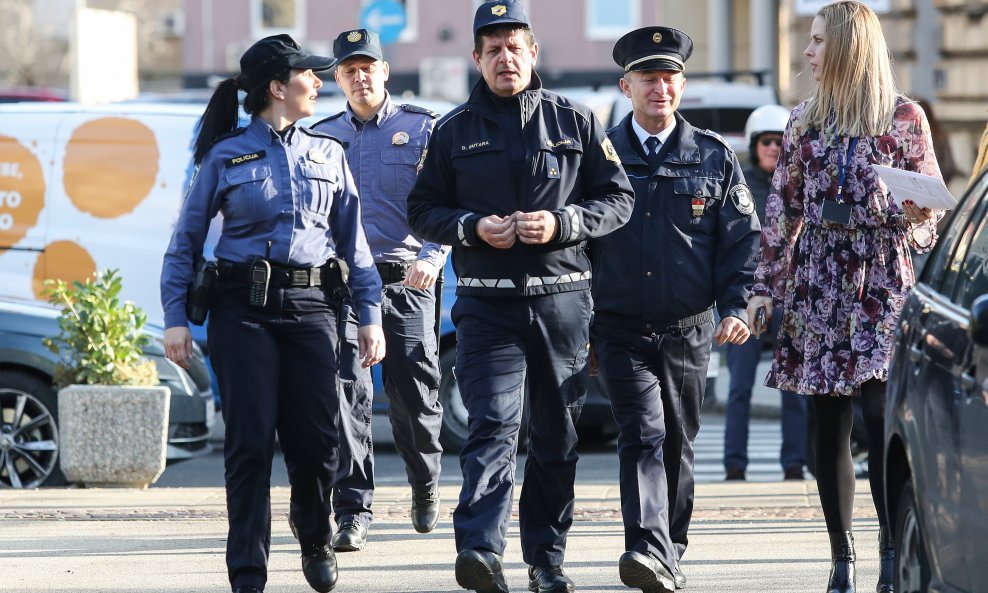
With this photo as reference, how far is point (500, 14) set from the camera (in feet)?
18.9

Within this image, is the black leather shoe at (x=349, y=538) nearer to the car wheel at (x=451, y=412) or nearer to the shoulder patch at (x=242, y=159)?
the shoulder patch at (x=242, y=159)

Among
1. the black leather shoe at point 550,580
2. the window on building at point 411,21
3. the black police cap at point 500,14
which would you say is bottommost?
the black leather shoe at point 550,580

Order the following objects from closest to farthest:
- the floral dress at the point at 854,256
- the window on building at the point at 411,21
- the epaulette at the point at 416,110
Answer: the floral dress at the point at 854,256 < the epaulette at the point at 416,110 < the window on building at the point at 411,21

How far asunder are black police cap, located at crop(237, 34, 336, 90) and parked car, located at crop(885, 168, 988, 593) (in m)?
→ 2.10

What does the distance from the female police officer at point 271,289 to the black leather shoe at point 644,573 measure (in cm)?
99

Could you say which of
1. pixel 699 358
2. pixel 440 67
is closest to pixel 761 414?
pixel 699 358

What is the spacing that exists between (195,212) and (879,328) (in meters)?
2.28

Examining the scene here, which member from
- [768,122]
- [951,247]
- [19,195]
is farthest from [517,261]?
[19,195]

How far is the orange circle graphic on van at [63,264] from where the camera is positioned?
1084 cm

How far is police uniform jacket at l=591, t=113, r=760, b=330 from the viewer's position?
6.04 metres

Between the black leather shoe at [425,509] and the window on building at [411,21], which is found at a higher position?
the window on building at [411,21]

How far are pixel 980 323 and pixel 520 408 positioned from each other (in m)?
2.07

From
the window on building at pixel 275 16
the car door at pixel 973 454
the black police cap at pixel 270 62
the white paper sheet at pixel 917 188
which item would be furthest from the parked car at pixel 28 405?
the window on building at pixel 275 16

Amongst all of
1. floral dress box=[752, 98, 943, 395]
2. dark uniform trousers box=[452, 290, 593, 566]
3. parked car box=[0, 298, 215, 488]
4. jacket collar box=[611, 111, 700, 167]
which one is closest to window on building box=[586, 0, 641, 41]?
parked car box=[0, 298, 215, 488]
